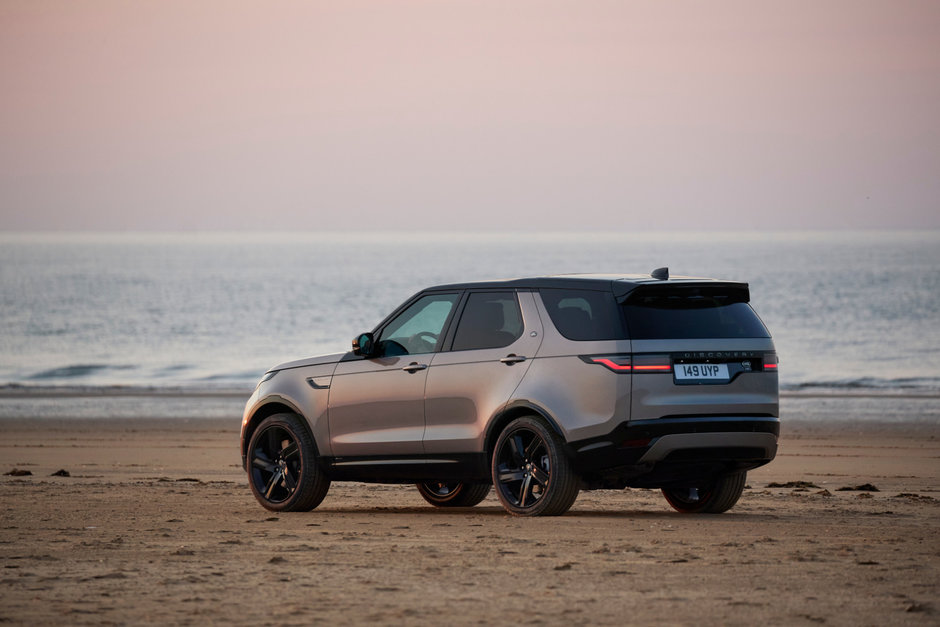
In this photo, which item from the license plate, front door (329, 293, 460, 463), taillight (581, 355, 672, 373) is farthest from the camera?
front door (329, 293, 460, 463)

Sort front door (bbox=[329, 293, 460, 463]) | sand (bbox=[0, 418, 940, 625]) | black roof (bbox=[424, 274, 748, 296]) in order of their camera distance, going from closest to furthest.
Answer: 1. sand (bbox=[0, 418, 940, 625])
2. black roof (bbox=[424, 274, 748, 296])
3. front door (bbox=[329, 293, 460, 463])

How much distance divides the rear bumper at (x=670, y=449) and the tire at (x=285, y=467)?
96.5 inches

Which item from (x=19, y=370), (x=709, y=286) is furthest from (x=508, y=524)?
(x=19, y=370)

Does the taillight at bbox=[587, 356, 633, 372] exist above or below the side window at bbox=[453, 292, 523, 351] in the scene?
below

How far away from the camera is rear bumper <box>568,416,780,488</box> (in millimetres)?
10180

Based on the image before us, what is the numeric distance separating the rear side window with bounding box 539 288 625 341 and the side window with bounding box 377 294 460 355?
3.25ft

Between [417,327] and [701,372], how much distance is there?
2.44 m

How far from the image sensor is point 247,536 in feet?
32.8

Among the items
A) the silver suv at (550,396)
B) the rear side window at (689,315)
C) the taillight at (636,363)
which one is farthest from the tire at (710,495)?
the taillight at (636,363)

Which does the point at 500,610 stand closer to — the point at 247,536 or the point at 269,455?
the point at 247,536

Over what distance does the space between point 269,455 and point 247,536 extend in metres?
2.29

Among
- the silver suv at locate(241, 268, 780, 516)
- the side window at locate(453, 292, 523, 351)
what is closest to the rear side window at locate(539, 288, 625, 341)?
the silver suv at locate(241, 268, 780, 516)

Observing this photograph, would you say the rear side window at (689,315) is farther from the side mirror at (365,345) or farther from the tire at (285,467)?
the tire at (285,467)

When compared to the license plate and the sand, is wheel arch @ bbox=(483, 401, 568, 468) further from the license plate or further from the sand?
the license plate
